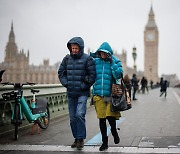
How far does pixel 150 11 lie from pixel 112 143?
601 feet

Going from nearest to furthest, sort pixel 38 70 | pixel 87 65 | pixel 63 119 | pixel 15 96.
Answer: pixel 87 65
pixel 15 96
pixel 63 119
pixel 38 70

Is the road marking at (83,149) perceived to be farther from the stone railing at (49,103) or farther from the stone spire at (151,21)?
the stone spire at (151,21)

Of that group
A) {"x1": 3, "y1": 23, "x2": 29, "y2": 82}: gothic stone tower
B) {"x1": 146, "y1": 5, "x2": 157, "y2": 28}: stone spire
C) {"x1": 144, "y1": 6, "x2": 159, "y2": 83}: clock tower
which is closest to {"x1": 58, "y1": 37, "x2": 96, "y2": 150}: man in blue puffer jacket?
{"x1": 3, "y1": 23, "x2": 29, "y2": 82}: gothic stone tower

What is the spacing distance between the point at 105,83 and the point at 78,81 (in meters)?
0.48

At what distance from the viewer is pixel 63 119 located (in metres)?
10.9

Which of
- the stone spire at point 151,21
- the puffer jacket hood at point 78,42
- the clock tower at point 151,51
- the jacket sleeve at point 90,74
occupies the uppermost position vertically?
the stone spire at point 151,21

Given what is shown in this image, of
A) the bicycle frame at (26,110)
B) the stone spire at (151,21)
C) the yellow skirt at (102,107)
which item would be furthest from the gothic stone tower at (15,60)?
the yellow skirt at (102,107)

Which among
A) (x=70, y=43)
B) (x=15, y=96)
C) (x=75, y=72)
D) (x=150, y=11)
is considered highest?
(x=150, y=11)

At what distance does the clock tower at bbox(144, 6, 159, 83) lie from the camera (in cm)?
16119

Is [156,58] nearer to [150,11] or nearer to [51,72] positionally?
[150,11]

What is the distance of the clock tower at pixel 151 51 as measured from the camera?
16119 cm

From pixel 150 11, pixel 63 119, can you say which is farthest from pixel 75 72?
pixel 150 11

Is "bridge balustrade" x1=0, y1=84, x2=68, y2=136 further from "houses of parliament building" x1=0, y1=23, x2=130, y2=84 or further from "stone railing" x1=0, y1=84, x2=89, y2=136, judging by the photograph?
"houses of parliament building" x1=0, y1=23, x2=130, y2=84

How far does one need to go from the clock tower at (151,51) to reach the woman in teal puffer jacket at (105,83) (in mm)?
152531
